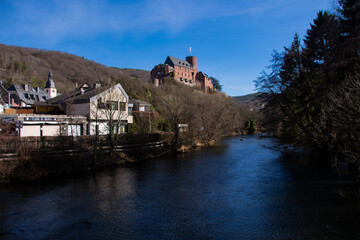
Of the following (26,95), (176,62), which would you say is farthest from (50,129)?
(176,62)

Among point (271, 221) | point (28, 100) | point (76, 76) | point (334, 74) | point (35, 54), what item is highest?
point (35, 54)

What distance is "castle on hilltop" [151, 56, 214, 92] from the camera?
8856 centimetres

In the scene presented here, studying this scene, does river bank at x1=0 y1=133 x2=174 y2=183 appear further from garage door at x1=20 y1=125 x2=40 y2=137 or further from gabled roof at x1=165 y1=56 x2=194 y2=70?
gabled roof at x1=165 y1=56 x2=194 y2=70

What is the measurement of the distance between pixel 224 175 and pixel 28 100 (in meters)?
60.4

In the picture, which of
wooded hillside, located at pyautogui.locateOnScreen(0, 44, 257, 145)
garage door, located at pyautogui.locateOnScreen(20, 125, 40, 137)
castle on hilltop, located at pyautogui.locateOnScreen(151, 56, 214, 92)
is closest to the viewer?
garage door, located at pyautogui.locateOnScreen(20, 125, 40, 137)

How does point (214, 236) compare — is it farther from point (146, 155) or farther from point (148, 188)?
point (146, 155)

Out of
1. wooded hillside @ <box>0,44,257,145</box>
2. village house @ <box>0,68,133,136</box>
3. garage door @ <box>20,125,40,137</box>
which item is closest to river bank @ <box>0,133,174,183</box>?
village house @ <box>0,68,133,136</box>

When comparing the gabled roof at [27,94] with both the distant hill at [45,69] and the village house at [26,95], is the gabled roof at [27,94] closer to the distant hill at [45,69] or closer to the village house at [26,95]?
the village house at [26,95]

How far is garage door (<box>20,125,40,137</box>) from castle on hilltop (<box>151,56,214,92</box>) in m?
52.5

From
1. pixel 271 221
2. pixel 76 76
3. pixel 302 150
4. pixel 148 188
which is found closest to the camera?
pixel 271 221

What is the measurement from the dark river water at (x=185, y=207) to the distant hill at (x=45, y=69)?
1835 inches

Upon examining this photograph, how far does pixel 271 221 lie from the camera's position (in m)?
10.1

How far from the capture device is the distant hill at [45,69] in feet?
281

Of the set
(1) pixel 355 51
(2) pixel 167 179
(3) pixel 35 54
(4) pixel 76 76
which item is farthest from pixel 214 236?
(3) pixel 35 54
